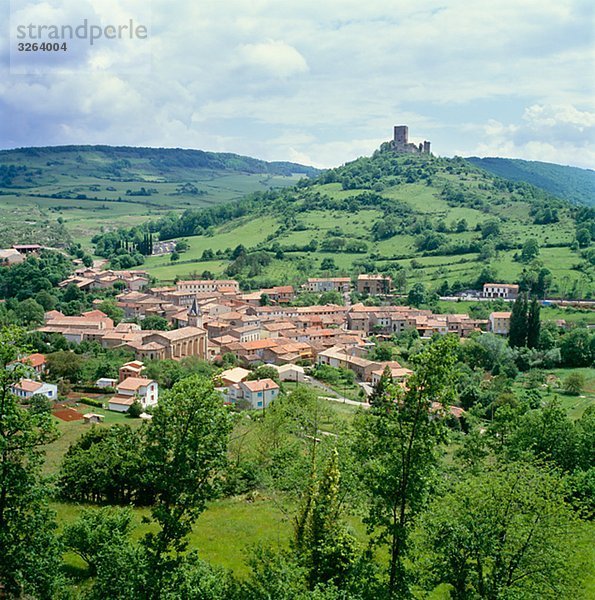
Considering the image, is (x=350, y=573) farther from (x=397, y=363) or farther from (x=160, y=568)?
(x=397, y=363)

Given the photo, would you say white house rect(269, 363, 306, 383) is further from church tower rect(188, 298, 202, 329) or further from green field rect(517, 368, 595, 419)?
green field rect(517, 368, 595, 419)

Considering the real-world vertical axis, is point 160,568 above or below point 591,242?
below

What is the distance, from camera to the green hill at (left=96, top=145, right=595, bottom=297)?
85750mm

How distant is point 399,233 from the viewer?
107 metres

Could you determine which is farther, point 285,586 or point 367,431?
point 367,431

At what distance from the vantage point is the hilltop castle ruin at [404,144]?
16638 centimetres

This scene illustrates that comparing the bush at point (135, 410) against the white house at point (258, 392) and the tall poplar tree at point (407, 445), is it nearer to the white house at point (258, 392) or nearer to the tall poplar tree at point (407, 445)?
the white house at point (258, 392)

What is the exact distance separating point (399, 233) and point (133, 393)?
2914 inches

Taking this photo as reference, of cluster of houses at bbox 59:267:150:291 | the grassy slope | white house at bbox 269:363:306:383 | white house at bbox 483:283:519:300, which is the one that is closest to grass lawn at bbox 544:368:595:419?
white house at bbox 269:363:306:383

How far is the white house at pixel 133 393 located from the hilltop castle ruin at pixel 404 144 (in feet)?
453

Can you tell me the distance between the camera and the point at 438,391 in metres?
10.5

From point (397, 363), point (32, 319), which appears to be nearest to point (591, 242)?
point (397, 363)

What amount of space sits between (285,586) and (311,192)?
133636 millimetres

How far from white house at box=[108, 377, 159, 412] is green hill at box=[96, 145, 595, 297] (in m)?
44.0
